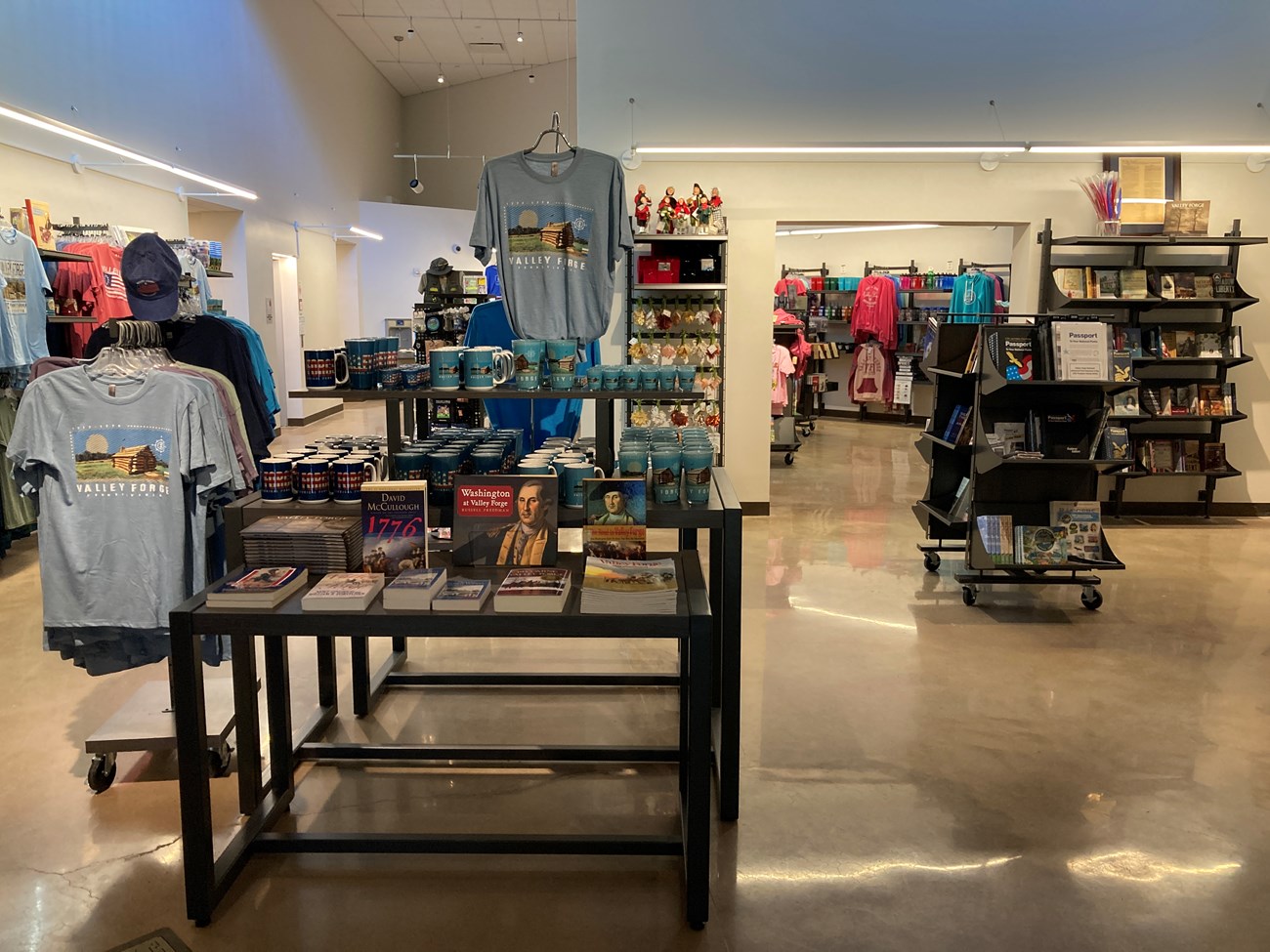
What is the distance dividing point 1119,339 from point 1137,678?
338 cm

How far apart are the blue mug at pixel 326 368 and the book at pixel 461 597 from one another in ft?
2.53

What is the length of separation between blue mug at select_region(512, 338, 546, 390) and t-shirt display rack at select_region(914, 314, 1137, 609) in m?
2.76

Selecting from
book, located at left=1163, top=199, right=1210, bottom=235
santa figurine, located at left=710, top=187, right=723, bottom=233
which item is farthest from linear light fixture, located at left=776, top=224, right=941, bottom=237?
santa figurine, located at left=710, top=187, right=723, bottom=233

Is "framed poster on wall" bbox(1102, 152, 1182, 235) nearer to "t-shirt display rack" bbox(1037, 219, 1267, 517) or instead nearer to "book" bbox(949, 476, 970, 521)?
"t-shirt display rack" bbox(1037, 219, 1267, 517)

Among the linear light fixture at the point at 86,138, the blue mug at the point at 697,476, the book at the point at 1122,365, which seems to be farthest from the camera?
the linear light fixture at the point at 86,138

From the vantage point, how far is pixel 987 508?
17.1 feet

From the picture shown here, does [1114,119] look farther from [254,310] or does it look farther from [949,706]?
[254,310]

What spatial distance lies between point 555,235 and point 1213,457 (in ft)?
18.2

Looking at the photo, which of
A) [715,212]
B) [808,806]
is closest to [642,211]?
[715,212]

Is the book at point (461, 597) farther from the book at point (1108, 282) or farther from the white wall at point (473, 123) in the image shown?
the white wall at point (473, 123)

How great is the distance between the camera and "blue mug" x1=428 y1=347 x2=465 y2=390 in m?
2.99

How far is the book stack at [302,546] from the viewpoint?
268cm

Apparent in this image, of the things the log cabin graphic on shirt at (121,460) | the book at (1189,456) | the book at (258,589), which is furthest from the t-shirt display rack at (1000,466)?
the log cabin graphic on shirt at (121,460)

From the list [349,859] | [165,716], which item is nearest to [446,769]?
[349,859]
